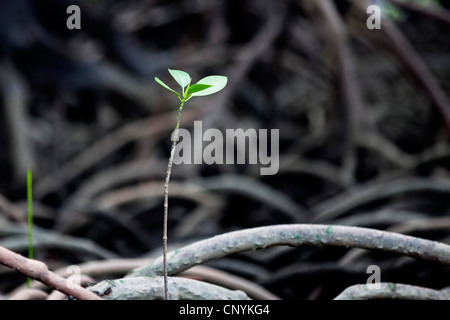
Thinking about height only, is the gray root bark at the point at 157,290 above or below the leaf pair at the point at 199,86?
below

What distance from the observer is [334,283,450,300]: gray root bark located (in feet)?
1.44

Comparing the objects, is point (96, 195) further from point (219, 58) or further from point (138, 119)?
point (219, 58)

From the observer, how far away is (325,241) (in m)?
0.42

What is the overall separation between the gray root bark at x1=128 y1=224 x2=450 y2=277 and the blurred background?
0.21 meters

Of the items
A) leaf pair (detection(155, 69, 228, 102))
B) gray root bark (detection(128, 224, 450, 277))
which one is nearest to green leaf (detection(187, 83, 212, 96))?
leaf pair (detection(155, 69, 228, 102))

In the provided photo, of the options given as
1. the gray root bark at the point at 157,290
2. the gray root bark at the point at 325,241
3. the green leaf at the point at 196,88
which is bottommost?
the gray root bark at the point at 157,290

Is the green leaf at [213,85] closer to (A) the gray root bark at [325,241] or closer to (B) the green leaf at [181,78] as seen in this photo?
(B) the green leaf at [181,78]

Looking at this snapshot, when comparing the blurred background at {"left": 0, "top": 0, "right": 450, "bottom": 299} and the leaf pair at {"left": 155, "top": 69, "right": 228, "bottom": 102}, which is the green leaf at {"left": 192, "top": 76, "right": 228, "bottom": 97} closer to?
the leaf pair at {"left": 155, "top": 69, "right": 228, "bottom": 102}

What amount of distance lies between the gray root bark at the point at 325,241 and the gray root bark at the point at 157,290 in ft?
0.08

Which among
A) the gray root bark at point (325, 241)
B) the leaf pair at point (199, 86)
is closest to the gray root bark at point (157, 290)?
the gray root bark at point (325, 241)

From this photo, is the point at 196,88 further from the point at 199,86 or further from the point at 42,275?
the point at 42,275

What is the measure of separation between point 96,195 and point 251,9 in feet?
3.53

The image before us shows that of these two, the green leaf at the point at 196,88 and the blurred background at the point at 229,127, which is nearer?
the green leaf at the point at 196,88

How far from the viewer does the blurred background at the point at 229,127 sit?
35.2 inches
